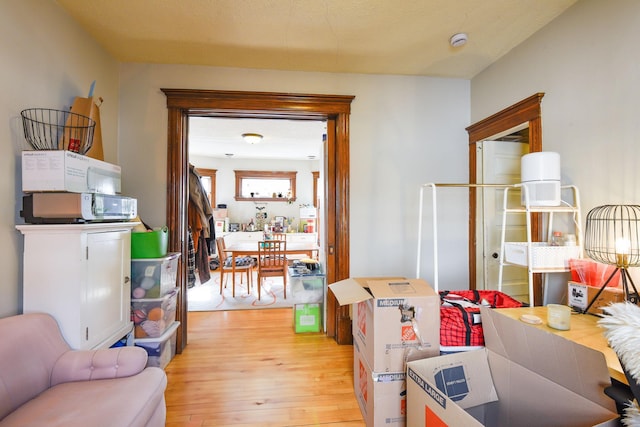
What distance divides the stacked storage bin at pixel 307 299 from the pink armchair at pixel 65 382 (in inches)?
60.4

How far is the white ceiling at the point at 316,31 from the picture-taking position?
1.81 meters

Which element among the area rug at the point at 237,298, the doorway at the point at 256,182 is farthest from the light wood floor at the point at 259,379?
the doorway at the point at 256,182

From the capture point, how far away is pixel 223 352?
2.46 meters

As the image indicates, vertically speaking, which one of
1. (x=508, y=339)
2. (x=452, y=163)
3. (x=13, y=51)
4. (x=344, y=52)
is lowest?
(x=508, y=339)

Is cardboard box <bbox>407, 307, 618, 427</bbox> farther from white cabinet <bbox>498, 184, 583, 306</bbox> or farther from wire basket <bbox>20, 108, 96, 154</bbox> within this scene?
wire basket <bbox>20, 108, 96, 154</bbox>

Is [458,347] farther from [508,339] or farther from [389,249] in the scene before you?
[389,249]

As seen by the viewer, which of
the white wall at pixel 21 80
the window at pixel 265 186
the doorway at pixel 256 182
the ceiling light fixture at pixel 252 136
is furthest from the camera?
the window at pixel 265 186

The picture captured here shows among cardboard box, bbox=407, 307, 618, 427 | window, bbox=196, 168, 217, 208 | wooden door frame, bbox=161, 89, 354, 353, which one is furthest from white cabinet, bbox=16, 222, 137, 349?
window, bbox=196, 168, 217, 208

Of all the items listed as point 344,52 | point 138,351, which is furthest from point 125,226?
point 344,52

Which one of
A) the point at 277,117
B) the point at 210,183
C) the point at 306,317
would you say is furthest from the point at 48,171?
the point at 210,183

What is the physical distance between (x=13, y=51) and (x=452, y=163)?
3.35 meters

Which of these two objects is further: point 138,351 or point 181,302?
point 181,302

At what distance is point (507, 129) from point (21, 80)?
134 inches

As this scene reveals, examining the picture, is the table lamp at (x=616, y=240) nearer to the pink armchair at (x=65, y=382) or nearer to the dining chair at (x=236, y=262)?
the pink armchair at (x=65, y=382)
